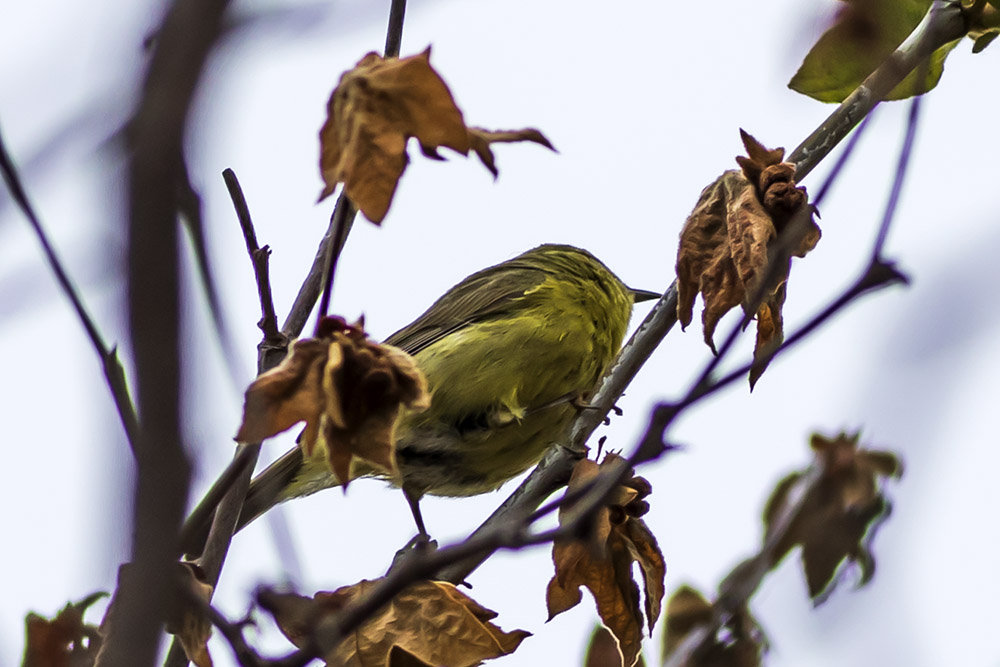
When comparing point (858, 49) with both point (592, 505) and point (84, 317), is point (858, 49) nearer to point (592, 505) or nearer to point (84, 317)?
point (592, 505)

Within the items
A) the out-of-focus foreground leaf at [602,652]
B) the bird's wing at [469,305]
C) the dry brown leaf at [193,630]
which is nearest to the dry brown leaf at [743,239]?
the out-of-focus foreground leaf at [602,652]

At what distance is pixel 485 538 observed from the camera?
70.4 inches

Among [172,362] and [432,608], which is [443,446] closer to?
[432,608]

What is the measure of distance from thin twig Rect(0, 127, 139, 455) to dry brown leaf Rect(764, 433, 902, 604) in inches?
78.3

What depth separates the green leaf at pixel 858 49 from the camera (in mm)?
3357

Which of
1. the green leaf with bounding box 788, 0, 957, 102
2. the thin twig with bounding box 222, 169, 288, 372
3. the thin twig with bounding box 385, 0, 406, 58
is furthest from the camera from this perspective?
the green leaf with bounding box 788, 0, 957, 102

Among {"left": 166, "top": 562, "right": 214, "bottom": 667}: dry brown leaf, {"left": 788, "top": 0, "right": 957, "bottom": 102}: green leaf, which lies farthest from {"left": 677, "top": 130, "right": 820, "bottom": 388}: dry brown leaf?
{"left": 166, "top": 562, "right": 214, "bottom": 667}: dry brown leaf

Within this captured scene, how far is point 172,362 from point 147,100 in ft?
1.46

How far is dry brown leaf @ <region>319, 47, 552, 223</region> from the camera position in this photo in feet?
8.11

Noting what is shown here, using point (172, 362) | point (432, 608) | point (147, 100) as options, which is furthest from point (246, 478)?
point (172, 362)

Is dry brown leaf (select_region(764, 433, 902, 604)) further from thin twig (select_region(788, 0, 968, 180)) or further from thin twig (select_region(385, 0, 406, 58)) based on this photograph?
thin twig (select_region(385, 0, 406, 58))

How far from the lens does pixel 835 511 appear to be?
3.85 metres

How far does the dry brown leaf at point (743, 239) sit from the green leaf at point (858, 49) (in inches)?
20.7

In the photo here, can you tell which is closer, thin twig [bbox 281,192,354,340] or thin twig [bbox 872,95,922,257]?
thin twig [bbox 872,95,922,257]
